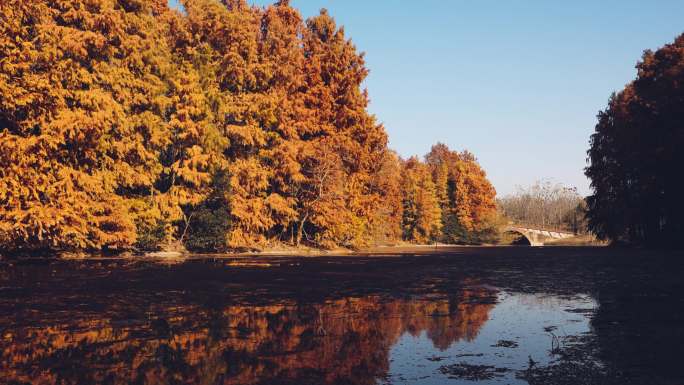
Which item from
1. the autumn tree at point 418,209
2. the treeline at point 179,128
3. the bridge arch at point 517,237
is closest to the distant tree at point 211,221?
the treeline at point 179,128

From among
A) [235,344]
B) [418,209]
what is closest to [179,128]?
[235,344]

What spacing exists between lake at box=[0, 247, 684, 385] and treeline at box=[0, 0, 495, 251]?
13.2 meters

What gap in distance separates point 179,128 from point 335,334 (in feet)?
101

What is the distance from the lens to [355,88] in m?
49.6

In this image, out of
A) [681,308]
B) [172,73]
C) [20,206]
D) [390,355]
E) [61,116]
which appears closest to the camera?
[390,355]

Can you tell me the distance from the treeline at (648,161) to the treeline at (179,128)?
24.3 m

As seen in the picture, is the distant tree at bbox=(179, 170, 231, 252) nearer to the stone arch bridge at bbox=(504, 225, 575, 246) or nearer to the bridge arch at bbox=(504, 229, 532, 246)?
the stone arch bridge at bbox=(504, 225, 575, 246)

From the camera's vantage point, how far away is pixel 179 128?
3544cm

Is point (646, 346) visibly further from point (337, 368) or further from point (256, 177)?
point (256, 177)

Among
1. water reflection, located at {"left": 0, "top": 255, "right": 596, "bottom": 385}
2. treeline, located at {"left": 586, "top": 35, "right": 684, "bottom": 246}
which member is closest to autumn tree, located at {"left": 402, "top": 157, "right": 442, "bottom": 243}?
treeline, located at {"left": 586, "top": 35, "right": 684, "bottom": 246}

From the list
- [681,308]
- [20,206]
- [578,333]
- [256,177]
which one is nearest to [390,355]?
[578,333]

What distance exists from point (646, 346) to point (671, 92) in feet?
149

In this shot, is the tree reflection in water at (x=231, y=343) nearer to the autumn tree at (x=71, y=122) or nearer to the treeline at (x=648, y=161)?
the autumn tree at (x=71, y=122)

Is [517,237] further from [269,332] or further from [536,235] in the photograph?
[269,332]
